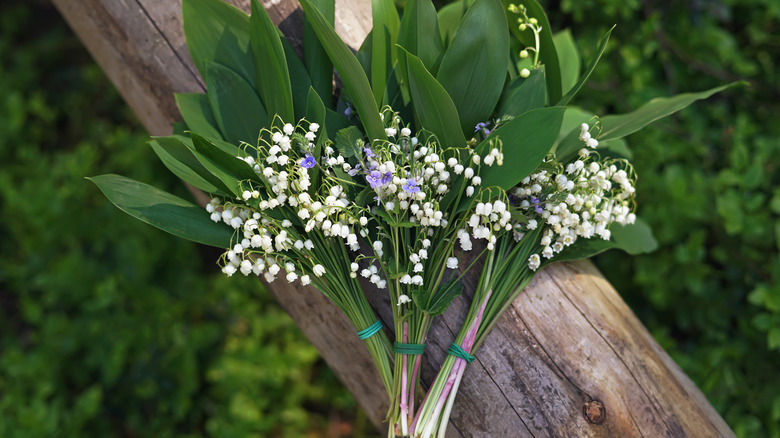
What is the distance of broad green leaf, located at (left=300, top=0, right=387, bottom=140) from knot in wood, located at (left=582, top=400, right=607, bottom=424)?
64 cm

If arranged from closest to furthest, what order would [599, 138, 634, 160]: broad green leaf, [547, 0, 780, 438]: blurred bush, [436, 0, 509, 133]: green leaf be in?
[436, 0, 509, 133]: green leaf
[599, 138, 634, 160]: broad green leaf
[547, 0, 780, 438]: blurred bush

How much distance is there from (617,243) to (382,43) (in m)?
0.64

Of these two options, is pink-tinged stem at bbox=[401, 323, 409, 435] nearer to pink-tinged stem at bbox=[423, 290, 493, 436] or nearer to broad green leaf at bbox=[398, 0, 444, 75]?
pink-tinged stem at bbox=[423, 290, 493, 436]

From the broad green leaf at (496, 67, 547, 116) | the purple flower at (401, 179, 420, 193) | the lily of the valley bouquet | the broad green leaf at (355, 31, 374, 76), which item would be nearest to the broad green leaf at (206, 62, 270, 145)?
the lily of the valley bouquet

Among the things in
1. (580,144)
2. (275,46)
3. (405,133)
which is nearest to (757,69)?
(580,144)

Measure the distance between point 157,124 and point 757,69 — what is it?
1941 mm

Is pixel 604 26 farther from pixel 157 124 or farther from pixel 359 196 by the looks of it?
pixel 157 124

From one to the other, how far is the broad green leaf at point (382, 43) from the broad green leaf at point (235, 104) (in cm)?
23

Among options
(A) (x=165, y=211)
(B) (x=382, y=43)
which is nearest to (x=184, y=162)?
(A) (x=165, y=211)

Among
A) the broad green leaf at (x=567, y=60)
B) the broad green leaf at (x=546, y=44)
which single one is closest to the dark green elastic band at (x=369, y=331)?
the broad green leaf at (x=546, y=44)

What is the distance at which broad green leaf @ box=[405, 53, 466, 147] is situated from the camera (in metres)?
0.85

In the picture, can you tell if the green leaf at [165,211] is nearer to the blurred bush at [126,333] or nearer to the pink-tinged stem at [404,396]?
the pink-tinged stem at [404,396]

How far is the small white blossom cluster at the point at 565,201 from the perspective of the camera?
92 centimetres

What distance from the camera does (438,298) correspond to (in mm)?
938
